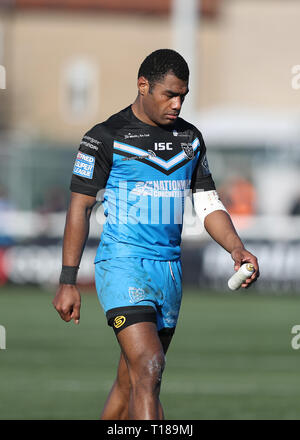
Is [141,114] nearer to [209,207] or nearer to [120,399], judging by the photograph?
[209,207]

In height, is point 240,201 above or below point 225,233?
below

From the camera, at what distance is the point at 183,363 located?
1342 centimetres

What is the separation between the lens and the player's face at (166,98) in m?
7.07

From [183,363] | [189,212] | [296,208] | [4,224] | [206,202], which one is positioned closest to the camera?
[206,202]

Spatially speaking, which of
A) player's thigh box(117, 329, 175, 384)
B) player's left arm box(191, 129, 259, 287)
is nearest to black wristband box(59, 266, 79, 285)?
player's thigh box(117, 329, 175, 384)

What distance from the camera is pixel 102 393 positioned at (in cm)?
1105

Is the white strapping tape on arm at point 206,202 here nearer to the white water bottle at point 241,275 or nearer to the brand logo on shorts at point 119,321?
the white water bottle at point 241,275

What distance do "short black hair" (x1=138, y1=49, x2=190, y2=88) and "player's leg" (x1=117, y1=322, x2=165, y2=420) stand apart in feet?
4.91

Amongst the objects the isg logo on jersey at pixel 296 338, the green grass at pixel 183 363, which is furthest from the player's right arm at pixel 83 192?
the isg logo on jersey at pixel 296 338

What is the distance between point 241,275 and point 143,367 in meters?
0.79

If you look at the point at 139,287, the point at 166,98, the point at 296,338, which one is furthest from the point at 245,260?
the point at 296,338

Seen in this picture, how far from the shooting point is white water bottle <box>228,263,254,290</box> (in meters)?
6.90

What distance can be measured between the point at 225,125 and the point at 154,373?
27.5 m
